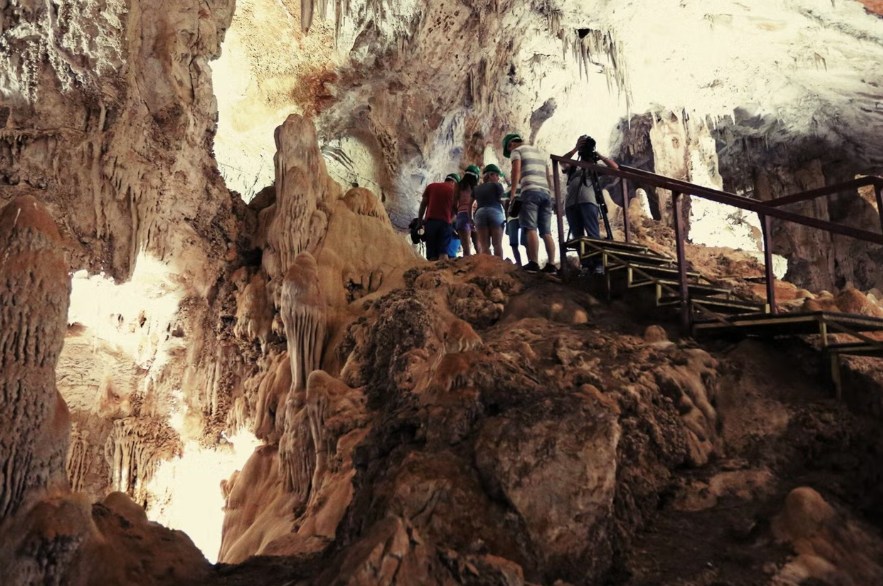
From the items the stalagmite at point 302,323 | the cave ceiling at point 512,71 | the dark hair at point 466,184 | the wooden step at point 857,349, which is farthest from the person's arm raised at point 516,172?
the cave ceiling at point 512,71

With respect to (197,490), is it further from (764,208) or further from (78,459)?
(764,208)

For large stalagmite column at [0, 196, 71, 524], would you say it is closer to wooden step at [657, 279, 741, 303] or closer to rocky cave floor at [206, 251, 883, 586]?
rocky cave floor at [206, 251, 883, 586]

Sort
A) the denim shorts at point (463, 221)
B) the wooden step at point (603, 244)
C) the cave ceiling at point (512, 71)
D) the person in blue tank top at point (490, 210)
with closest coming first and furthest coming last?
the wooden step at point (603, 244), the person in blue tank top at point (490, 210), the denim shorts at point (463, 221), the cave ceiling at point (512, 71)

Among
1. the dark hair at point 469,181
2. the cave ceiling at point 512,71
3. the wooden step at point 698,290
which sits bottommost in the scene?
the wooden step at point 698,290

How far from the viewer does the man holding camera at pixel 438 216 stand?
9.22 m

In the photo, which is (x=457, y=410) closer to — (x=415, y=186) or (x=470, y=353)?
(x=470, y=353)

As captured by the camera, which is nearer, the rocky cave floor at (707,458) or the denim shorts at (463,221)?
the rocky cave floor at (707,458)

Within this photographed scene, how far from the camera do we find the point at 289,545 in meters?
5.07

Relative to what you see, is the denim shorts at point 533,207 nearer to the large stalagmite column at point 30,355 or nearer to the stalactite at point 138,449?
the large stalagmite column at point 30,355

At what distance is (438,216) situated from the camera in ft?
30.6

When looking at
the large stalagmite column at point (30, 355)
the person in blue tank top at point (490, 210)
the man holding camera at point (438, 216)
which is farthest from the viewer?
the man holding camera at point (438, 216)

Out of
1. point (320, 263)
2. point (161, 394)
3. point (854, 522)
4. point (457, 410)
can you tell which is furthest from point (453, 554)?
point (161, 394)

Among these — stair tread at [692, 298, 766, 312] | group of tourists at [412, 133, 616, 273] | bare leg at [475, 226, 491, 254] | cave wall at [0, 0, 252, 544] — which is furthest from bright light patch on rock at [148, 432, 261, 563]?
stair tread at [692, 298, 766, 312]

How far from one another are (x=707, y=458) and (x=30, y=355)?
14.7ft
